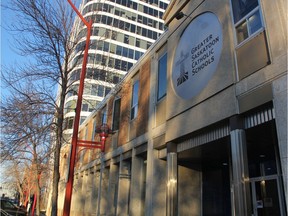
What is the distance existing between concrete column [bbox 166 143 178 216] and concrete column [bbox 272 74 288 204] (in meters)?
4.61

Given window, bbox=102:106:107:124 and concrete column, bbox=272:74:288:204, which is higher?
window, bbox=102:106:107:124

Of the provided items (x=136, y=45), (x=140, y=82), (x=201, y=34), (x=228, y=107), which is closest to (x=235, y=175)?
(x=228, y=107)

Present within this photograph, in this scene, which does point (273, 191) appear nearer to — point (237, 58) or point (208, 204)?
point (208, 204)

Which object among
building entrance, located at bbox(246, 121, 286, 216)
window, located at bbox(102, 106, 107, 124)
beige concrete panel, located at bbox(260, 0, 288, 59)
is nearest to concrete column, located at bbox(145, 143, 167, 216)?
building entrance, located at bbox(246, 121, 286, 216)

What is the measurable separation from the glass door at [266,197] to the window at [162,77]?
508 centimetres

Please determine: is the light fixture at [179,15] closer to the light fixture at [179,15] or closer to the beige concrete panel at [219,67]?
the light fixture at [179,15]

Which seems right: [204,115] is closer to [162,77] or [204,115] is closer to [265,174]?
[265,174]

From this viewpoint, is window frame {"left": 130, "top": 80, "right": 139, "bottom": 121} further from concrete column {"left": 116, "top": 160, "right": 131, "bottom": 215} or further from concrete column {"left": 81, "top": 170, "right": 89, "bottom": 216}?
concrete column {"left": 81, "top": 170, "right": 89, "bottom": 216}

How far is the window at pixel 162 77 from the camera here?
12.4 meters

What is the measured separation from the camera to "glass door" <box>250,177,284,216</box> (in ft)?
28.4

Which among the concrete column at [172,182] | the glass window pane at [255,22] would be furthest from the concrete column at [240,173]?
the concrete column at [172,182]

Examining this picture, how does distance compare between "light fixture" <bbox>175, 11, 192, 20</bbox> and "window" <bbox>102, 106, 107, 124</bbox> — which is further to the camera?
"window" <bbox>102, 106, 107, 124</bbox>

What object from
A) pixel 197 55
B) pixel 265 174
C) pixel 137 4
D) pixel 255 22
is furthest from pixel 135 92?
pixel 137 4


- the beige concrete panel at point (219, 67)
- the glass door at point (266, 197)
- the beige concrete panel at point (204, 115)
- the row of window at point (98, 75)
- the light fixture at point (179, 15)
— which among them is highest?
the light fixture at point (179, 15)
